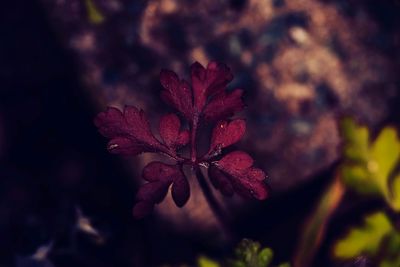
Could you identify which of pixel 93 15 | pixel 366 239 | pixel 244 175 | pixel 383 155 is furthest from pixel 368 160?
pixel 93 15

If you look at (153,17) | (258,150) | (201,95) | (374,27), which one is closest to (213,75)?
(201,95)

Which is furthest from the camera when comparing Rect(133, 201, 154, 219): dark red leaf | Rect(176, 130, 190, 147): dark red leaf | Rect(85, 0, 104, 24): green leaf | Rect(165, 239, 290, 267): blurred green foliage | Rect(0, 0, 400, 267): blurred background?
Rect(85, 0, 104, 24): green leaf

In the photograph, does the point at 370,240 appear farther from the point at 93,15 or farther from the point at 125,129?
the point at 93,15

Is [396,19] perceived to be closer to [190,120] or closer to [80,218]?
[190,120]

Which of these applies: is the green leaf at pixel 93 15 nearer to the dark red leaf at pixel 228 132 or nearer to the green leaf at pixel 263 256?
the dark red leaf at pixel 228 132

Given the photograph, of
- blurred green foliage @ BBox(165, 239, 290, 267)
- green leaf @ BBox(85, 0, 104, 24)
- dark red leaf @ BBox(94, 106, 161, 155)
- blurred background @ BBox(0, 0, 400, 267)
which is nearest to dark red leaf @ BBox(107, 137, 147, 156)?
dark red leaf @ BBox(94, 106, 161, 155)

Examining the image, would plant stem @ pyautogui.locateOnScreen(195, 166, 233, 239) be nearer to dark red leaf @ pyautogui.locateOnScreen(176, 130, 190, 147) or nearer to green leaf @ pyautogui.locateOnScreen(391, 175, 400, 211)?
dark red leaf @ pyautogui.locateOnScreen(176, 130, 190, 147)
